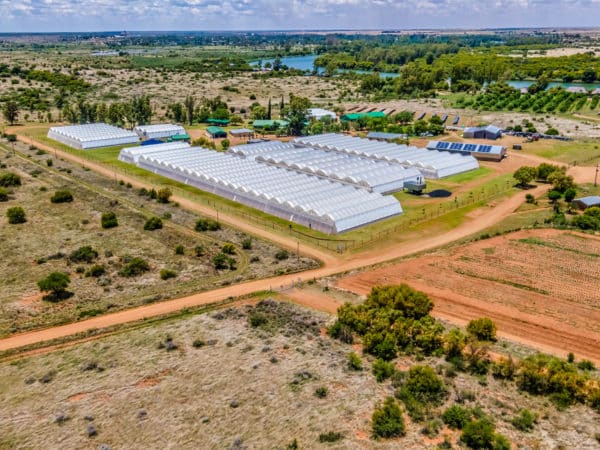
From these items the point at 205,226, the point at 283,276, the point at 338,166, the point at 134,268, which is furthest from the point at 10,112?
the point at 283,276


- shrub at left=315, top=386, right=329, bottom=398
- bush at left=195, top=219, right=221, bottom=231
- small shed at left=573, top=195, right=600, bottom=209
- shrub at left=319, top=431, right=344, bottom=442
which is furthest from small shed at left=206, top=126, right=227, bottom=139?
shrub at left=319, top=431, right=344, bottom=442

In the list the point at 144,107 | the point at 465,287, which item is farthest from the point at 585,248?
the point at 144,107

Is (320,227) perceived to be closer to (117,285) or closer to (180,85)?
(117,285)

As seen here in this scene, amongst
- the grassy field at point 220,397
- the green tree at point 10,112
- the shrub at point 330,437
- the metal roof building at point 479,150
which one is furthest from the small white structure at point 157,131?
the shrub at point 330,437

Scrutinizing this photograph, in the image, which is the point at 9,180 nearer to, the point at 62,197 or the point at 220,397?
the point at 62,197

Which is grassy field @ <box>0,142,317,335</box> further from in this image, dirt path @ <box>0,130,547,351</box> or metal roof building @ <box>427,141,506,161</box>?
metal roof building @ <box>427,141,506,161</box>

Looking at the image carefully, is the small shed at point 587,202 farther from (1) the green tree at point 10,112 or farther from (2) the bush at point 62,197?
(1) the green tree at point 10,112
